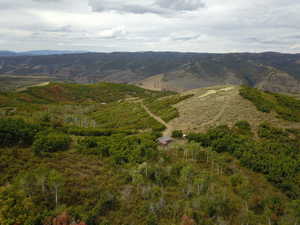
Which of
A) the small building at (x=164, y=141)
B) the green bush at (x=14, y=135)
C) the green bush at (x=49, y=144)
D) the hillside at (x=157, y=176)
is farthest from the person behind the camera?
the small building at (x=164, y=141)

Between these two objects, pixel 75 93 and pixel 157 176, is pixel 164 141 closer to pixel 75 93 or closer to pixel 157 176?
pixel 157 176

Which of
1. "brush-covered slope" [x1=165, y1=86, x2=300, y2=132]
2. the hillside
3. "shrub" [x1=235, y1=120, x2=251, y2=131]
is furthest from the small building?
"shrub" [x1=235, y1=120, x2=251, y2=131]

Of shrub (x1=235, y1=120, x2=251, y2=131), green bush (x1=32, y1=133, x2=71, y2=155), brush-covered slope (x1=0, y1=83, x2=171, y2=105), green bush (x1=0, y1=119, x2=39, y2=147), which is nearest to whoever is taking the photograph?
green bush (x1=32, y1=133, x2=71, y2=155)

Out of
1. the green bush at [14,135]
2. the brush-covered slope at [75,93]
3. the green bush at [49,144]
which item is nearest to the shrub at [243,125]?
the green bush at [49,144]

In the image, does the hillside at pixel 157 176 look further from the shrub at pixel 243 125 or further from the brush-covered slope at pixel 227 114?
the brush-covered slope at pixel 227 114

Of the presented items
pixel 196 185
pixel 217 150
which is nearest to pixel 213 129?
pixel 217 150

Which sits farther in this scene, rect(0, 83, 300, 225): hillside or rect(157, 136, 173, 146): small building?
rect(157, 136, 173, 146): small building

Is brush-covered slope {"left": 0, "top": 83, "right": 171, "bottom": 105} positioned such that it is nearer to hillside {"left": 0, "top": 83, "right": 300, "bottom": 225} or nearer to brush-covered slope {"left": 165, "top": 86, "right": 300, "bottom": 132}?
brush-covered slope {"left": 165, "top": 86, "right": 300, "bottom": 132}

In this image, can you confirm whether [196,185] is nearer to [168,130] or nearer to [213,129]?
[213,129]

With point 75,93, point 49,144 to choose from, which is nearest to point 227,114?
point 49,144

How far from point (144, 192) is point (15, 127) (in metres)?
24.0

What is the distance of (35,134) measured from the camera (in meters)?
31.2

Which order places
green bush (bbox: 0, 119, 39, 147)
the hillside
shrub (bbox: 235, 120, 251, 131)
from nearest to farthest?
the hillside → green bush (bbox: 0, 119, 39, 147) → shrub (bbox: 235, 120, 251, 131)

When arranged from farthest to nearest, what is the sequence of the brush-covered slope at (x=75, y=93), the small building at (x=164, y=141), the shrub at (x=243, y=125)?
the brush-covered slope at (x=75, y=93) < the shrub at (x=243, y=125) < the small building at (x=164, y=141)
